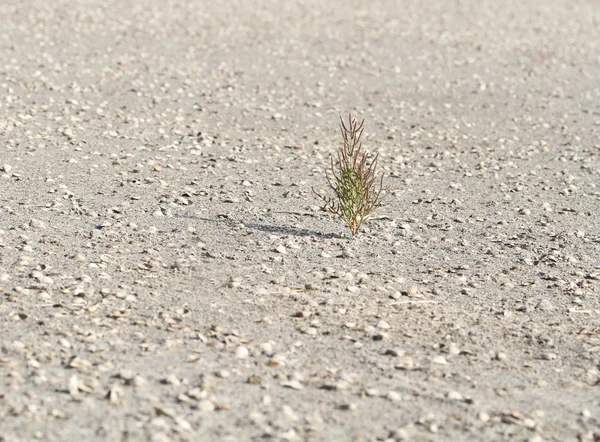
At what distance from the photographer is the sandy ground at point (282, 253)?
5.63m

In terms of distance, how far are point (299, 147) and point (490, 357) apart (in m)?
6.81

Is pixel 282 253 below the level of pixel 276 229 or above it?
below

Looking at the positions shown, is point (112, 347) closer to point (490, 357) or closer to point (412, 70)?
point (490, 357)

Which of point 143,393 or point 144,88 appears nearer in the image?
point 143,393

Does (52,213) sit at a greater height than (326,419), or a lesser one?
greater

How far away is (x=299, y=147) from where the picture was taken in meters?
12.9

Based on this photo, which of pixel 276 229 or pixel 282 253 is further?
pixel 276 229

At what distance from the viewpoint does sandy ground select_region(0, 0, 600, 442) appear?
5.63m

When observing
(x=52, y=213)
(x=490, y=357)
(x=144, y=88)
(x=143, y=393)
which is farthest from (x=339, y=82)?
(x=143, y=393)

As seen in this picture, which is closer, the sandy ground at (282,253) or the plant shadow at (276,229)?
the sandy ground at (282,253)

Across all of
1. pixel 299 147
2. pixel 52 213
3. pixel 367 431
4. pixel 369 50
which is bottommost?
pixel 367 431

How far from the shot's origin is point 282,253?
8.48 meters

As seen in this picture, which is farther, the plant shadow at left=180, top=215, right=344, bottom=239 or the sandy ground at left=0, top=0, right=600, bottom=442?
the plant shadow at left=180, top=215, right=344, bottom=239

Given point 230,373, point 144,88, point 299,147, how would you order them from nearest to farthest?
point 230,373 < point 299,147 < point 144,88
